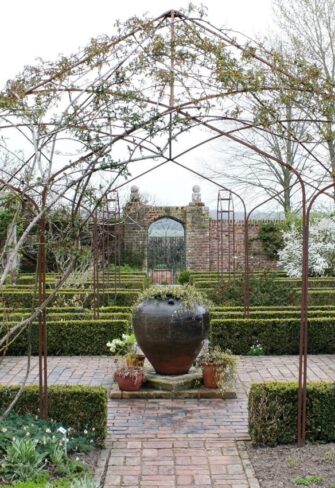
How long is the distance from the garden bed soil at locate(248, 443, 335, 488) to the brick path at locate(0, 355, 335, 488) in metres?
0.10

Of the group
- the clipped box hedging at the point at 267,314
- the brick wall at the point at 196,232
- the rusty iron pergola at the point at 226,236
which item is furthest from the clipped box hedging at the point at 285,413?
the brick wall at the point at 196,232

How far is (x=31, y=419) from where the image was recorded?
17.5 feet

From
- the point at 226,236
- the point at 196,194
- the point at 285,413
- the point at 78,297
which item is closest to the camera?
the point at 285,413

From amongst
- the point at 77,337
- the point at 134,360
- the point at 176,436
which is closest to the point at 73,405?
the point at 176,436

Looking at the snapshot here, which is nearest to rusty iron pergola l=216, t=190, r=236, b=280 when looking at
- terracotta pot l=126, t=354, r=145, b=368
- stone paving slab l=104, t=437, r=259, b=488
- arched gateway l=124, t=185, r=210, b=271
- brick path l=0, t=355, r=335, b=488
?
arched gateway l=124, t=185, r=210, b=271

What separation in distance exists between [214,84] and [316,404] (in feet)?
9.31

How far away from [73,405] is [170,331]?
188 cm

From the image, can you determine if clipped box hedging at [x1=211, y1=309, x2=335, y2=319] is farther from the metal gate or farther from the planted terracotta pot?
the metal gate

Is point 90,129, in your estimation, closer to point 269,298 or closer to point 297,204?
point 269,298

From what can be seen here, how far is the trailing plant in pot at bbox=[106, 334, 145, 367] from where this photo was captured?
7652 millimetres

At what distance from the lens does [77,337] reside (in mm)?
9594

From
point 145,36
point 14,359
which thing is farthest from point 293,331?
point 145,36

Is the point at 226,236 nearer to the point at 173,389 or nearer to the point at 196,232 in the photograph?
the point at 196,232

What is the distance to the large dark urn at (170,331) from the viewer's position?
23.4 feet
